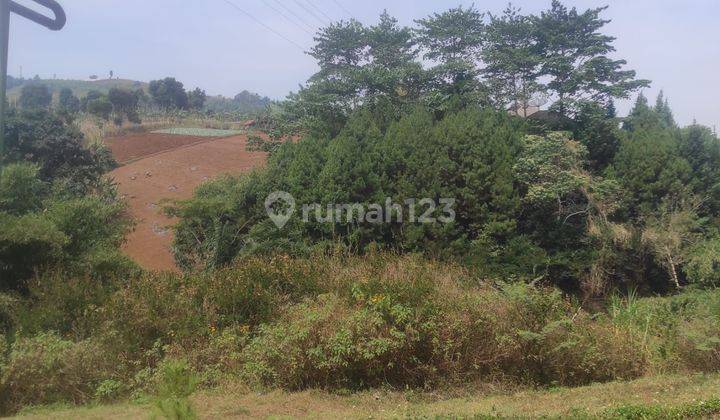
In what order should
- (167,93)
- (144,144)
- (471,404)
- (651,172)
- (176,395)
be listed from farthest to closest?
(167,93) → (144,144) → (651,172) → (471,404) → (176,395)

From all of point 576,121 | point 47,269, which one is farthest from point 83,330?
point 576,121

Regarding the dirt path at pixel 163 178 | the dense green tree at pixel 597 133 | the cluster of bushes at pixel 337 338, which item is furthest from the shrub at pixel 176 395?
the dense green tree at pixel 597 133

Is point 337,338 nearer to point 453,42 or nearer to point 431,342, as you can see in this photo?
point 431,342

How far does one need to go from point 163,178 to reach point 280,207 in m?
10.9

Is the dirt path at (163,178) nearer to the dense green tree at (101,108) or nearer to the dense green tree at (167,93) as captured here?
the dense green tree at (101,108)

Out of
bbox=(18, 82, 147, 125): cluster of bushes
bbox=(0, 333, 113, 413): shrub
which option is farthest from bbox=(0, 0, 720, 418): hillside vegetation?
bbox=(18, 82, 147, 125): cluster of bushes

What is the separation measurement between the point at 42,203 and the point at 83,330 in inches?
276

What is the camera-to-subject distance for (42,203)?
539 inches

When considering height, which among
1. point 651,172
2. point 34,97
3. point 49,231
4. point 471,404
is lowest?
point 471,404

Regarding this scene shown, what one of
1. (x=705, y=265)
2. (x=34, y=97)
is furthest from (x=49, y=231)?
(x=34, y=97)

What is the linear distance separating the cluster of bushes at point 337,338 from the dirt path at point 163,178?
1087 centimetres

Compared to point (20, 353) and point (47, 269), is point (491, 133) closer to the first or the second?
point (47, 269)

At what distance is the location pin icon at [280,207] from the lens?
53.1ft

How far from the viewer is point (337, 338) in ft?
22.4
